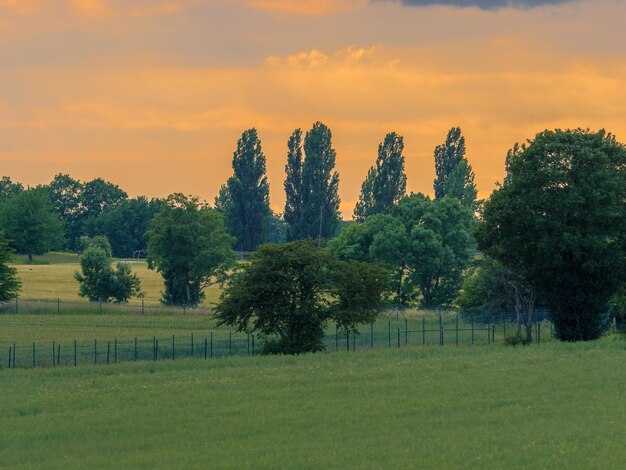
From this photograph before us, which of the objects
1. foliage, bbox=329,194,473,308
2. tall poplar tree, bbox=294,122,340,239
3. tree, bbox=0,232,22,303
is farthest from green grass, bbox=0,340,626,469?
tall poplar tree, bbox=294,122,340,239

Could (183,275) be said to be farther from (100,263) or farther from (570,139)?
(570,139)

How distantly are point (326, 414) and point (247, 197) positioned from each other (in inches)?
5480

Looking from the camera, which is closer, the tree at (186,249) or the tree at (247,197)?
the tree at (186,249)

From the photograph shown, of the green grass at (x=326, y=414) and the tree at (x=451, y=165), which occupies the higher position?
the tree at (x=451, y=165)

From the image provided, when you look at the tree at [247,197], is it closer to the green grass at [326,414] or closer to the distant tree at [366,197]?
the distant tree at [366,197]

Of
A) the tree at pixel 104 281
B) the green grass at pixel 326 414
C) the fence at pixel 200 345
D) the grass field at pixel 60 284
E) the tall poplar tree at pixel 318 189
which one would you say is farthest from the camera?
the tall poplar tree at pixel 318 189

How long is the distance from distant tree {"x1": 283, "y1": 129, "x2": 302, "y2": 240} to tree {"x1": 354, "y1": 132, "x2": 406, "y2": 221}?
1131 cm

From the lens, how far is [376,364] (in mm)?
58844

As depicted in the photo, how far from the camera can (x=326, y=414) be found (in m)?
40.9

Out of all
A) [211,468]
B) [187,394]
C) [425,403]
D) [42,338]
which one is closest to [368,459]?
[211,468]

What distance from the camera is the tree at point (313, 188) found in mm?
170000

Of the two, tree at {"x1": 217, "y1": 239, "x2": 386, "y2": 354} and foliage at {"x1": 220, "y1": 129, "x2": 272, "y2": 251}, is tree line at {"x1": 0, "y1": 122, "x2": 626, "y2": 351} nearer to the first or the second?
tree at {"x1": 217, "y1": 239, "x2": 386, "y2": 354}

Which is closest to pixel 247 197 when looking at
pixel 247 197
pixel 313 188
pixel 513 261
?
pixel 247 197

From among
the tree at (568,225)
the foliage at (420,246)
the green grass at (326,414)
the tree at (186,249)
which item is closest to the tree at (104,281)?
the tree at (186,249)
